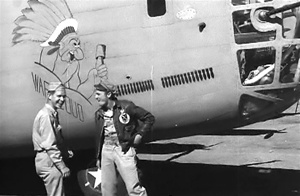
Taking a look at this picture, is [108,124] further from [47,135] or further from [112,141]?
[47,135]

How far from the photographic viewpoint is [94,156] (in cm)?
712

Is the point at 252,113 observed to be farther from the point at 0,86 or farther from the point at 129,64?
the point at 0,86

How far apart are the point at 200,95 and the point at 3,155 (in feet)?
8.63

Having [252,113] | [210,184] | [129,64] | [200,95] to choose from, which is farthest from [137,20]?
[210,184]

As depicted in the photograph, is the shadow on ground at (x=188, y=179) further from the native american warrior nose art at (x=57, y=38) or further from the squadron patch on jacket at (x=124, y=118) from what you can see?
the native american warrior nose art at (x=57, y=38)

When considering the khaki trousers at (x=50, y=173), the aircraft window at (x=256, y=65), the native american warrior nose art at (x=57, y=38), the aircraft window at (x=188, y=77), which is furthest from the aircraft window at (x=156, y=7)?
the khaki trousers at (x=50, y=173)

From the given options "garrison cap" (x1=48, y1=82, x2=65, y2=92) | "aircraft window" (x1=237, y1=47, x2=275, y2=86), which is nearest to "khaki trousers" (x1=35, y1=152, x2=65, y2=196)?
"garrison cap" (x1=48, y1=82, x2=65, y2=92)

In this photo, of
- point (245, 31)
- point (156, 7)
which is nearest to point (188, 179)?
point (245, 31)

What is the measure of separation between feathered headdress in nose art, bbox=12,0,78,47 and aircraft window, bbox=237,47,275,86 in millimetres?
1888

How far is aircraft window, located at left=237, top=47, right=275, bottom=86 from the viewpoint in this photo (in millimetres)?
6398

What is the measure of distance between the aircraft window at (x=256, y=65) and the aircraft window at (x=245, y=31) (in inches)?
4.1

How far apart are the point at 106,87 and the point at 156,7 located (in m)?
1.02

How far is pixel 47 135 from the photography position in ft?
21.6

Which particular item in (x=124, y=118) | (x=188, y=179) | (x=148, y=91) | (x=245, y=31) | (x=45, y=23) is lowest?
(x=188, y=179)
